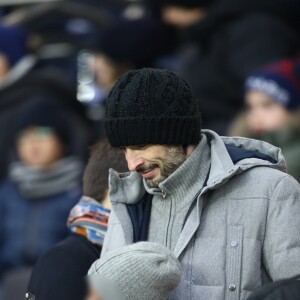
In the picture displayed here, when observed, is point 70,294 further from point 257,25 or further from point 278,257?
point 257,25

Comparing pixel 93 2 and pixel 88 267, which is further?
pixel 93 2

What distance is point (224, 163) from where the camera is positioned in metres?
3.97

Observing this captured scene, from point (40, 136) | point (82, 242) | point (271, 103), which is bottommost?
point (40, 136)

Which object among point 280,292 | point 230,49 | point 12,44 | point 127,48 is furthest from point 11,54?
point 280,292

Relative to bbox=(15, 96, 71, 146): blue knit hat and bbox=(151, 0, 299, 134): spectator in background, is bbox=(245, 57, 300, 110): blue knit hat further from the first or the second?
bbox=(15, 96, 71, 146): blue knit hat

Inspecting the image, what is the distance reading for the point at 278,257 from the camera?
151 inches

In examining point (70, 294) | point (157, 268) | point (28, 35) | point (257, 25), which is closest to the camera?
point (157, 268)

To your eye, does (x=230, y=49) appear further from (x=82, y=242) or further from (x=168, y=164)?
(x=168, y=164)

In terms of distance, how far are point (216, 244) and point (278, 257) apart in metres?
0.21

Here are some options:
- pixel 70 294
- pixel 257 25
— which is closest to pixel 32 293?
pixel 70 294

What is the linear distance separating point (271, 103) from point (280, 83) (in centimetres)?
12

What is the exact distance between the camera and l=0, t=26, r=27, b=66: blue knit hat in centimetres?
796

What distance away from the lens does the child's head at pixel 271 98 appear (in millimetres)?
6477

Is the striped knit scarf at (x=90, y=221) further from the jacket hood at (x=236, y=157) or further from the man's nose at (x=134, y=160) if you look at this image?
the jacket hood at (x=236, y=157)
